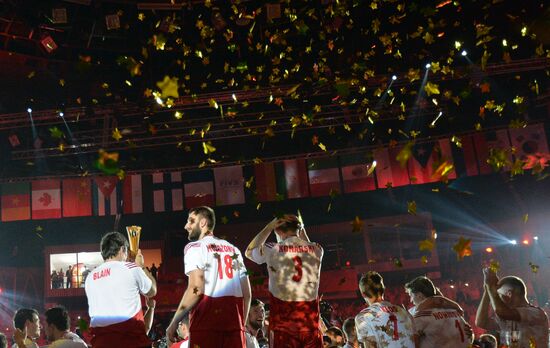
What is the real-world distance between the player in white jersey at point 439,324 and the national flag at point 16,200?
15.5 metres

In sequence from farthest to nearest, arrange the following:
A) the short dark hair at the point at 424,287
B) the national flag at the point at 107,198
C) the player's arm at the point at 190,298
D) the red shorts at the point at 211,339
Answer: the national flag at the point at 107,198
the short dark hair at the point at 424,287
the red shorts at the point at 211,339
the player's arm at the point at 190,298

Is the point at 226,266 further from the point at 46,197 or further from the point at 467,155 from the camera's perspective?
the point at 46,197

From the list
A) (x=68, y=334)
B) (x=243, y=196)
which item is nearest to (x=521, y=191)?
(x=243, y=196)

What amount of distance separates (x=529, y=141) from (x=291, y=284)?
14002mm

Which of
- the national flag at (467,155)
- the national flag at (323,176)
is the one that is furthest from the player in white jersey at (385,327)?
the national flag at (467,155)

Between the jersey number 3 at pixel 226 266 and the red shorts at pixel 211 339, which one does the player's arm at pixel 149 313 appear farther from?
the jersey number 3 at pixel 226 266

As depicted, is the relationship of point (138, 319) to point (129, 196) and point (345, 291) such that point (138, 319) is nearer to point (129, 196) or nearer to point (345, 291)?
point (129, 196)

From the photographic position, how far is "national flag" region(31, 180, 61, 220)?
17344 millimetres

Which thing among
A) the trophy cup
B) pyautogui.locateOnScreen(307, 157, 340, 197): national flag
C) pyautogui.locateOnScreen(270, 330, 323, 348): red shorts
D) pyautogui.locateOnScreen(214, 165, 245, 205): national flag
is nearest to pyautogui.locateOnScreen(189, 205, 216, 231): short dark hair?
the trophy cup

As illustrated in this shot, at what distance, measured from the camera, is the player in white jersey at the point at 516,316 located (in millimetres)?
4887

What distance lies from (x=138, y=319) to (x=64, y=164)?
14.7 m

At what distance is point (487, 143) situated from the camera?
16.7m

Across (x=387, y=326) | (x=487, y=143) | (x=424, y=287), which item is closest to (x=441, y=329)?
(x=424, y=287)

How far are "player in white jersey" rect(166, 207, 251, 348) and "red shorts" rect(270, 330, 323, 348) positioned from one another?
1.09 ft
